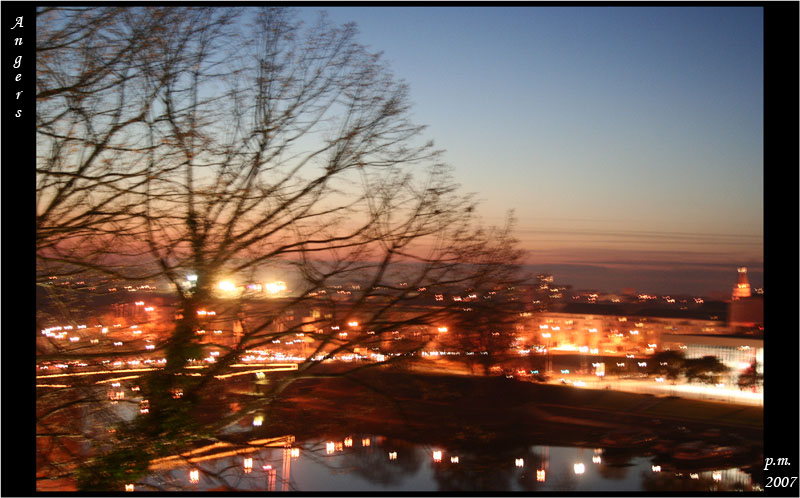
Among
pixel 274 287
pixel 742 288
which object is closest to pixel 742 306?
pixel 742 288

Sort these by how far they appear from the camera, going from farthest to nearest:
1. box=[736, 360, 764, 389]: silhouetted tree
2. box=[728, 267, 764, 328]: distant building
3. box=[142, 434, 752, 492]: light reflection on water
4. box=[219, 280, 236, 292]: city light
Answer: box=[728, 267, 764, 328]: distant building
box=[736, 360, 764, 389]: silhouetted tree
box=[219, 280, 236, 292]: city light
box=[142, 434, 752, 492]: light reflection on water

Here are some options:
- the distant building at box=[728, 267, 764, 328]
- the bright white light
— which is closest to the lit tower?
the distant building at box=[728, 267, 764, 328]

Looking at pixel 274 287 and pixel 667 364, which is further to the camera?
pixel 667 364

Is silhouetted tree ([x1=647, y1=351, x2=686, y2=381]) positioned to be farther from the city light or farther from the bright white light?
the city light

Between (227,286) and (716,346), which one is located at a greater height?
(227,286)

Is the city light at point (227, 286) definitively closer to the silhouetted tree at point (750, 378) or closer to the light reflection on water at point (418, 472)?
the light reflection on water at point (418, 472)

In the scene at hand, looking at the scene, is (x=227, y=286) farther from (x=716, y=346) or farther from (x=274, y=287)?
(x=716, y=346)

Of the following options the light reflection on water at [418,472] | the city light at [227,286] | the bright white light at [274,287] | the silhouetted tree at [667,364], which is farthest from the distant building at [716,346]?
the city light at [227,286]

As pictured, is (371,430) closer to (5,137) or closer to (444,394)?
(444,394)

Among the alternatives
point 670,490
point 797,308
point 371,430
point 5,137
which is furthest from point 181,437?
point 797,308
